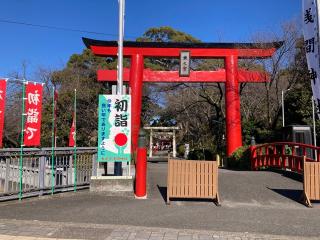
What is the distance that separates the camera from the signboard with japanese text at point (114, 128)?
33.0 feet

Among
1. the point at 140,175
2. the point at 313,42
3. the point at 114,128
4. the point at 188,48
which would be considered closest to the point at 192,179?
the point at 140,175

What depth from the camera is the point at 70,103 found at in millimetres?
31656

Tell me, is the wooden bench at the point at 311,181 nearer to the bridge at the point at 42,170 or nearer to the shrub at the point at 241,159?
the bridge at the point at 42,170

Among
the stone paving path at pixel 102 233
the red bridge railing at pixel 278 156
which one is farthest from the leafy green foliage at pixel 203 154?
the stone paving path at pixel 102 233

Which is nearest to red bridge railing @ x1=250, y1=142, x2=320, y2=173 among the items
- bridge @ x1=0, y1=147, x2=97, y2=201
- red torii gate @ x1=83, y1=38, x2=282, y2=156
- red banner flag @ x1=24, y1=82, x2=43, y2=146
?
red torii gate @ x1=83, y1=38, x2=282, y2=156

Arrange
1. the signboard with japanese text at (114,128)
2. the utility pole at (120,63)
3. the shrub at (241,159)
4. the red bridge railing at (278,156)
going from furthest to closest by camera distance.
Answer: the shrub at (241,159) → the red bridge railing at (278,156) → the utility pole at (120,63) → the signboard with japanese text at (114,128)

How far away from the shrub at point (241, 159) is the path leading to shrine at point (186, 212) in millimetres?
7681

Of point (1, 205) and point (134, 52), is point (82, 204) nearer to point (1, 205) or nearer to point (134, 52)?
point (1, 205)

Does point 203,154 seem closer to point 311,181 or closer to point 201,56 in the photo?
point 201,56

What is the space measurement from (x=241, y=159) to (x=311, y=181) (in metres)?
9.83

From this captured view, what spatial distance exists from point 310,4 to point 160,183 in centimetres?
669

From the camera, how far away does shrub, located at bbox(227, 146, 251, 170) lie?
60.3 ft

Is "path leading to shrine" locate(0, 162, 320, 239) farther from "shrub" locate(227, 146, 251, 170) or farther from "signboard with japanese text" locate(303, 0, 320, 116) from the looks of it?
"shrub" locate(227, 146, 251, 170)

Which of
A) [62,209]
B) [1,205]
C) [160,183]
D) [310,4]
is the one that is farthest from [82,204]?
[310,4]
